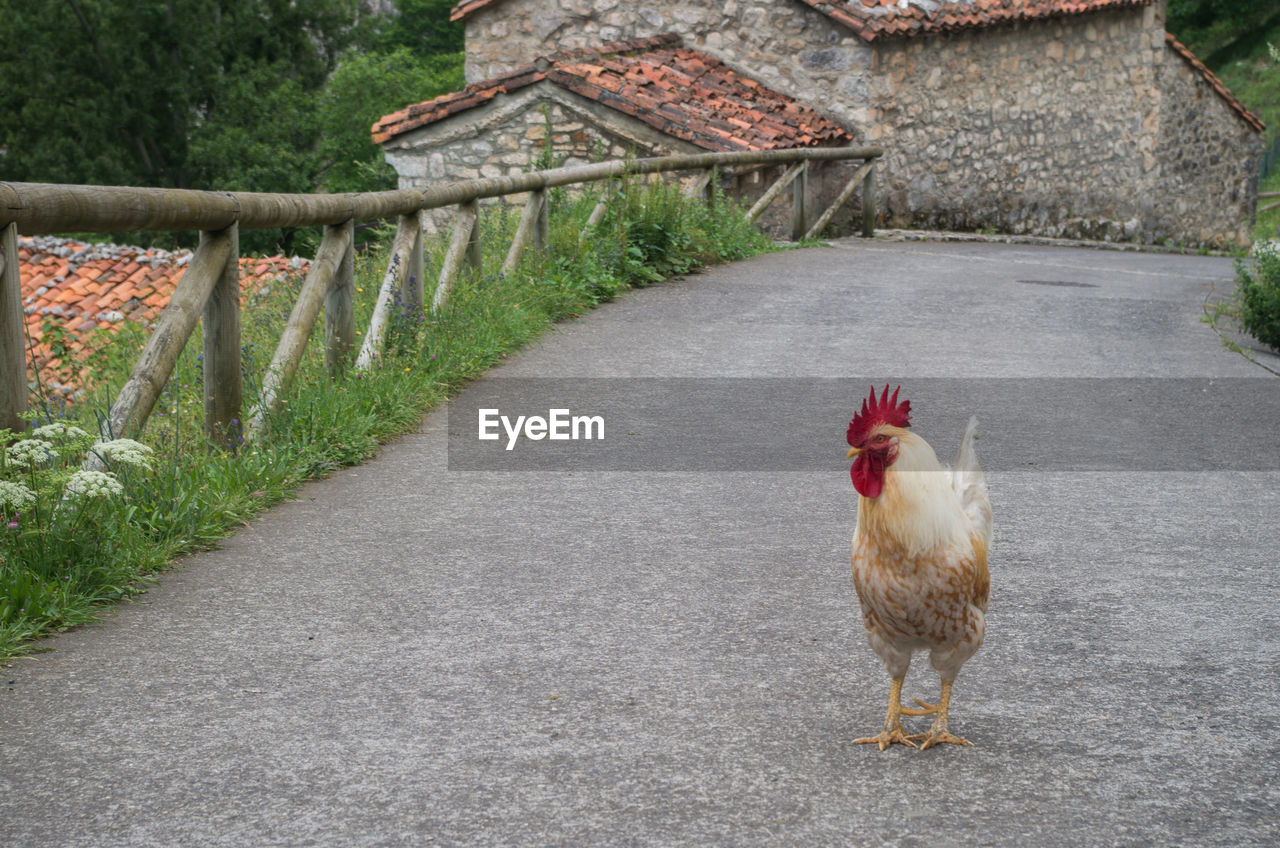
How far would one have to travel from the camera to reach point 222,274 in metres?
5.48

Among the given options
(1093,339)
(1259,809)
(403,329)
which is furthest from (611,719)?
(1093,339)

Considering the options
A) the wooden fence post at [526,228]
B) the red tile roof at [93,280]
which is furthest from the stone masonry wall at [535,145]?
the wooden fence post at [526,228]

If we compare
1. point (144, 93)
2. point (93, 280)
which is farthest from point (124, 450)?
point (144, 93)

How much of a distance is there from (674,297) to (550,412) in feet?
14.2

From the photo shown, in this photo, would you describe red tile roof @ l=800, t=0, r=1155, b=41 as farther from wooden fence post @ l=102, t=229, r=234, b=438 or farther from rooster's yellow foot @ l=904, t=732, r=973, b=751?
rooster's yellow foot @ l=904, t=732, r=973, b=751

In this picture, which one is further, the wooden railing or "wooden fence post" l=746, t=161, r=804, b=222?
"wooden fence post" l=746, t=161, r=804, b=222

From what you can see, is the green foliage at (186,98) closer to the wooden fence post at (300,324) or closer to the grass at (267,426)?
the grass at (267,426)

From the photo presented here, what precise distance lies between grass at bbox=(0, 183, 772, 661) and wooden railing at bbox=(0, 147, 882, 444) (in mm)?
139

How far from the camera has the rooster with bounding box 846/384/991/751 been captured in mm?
3109

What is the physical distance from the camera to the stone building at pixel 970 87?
62.7ft

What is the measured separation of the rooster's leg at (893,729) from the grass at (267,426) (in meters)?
2.45

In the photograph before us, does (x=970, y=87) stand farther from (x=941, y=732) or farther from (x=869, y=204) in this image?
(x=941, y=732)

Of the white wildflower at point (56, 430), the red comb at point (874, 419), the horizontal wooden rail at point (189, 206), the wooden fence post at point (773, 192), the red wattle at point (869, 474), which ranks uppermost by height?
the wooden fence post at point (773, 192)

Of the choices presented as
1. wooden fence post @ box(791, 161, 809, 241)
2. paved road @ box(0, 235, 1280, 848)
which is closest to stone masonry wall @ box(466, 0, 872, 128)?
wooden fence post @ box(791, 161, 809, 241)
